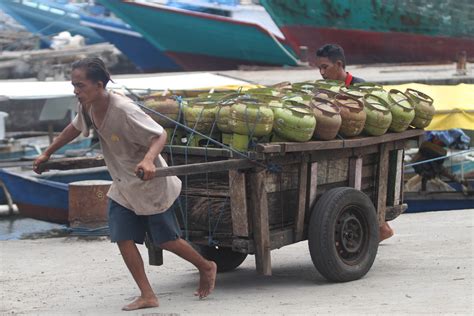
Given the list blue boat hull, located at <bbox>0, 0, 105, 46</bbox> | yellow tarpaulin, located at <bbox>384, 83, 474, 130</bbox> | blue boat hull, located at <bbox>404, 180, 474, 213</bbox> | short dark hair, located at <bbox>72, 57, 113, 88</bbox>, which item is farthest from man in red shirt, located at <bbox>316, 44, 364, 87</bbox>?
blue boat hull, located at <bbox>0, 0, 105, 46</bbox>

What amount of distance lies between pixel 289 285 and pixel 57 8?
3538cm

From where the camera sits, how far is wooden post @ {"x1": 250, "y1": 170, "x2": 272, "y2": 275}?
6.32 meters

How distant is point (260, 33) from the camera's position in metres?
31.7

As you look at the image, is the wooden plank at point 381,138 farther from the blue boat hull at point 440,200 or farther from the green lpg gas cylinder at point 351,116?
the blue boat hull at point 440,200

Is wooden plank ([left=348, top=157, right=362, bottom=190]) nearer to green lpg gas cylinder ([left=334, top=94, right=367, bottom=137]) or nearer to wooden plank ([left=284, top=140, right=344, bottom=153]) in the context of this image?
green lpg gas cylinder ([left=334, top=94, right=367, bottom=137])

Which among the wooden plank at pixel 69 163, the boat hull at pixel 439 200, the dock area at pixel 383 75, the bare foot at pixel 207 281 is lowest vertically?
the boat hull at pixel 439 200

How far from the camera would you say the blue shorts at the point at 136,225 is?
5.90 m

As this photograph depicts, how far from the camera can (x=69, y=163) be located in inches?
253

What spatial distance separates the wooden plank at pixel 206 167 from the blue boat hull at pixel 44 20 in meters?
34.2

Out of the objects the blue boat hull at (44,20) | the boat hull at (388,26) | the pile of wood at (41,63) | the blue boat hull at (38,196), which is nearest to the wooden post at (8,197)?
the blue boat hull at (38,196)

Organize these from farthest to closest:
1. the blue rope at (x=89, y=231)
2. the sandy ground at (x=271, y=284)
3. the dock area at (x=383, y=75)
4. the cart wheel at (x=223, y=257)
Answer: the dock area at (x=383, y=75) → the blue rope at (x=89, y=231) → the cart wheel at (x=223, y=257) → the sandy ground at (x=271, y=284)

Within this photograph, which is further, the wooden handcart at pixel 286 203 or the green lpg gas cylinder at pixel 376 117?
the green lpg gas cylinder at pixel 376 117

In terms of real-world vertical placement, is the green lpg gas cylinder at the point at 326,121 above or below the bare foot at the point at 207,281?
above

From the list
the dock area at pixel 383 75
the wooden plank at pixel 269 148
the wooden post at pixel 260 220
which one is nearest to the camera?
the wooden plank at pixel 269 148
